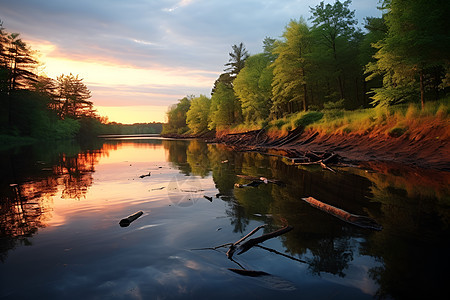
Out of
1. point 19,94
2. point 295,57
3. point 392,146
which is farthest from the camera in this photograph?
point 19,94

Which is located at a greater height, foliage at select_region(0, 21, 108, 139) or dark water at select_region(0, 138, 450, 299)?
foliage at select_region(0, 21, 108, 139)

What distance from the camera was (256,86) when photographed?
4678 cm

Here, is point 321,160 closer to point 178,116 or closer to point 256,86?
point 256,86

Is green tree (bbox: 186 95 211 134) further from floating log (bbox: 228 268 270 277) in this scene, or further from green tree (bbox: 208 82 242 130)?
floating log (bbox: 228 268 270 277)

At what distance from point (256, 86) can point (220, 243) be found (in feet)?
145

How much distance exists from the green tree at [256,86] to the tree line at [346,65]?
17cm

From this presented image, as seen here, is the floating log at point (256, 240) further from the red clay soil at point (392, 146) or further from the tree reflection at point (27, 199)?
the red clay soil at point (392, 146)

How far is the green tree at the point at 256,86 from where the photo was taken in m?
43.5

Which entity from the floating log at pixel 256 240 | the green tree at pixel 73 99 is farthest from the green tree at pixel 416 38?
the green tree at pixel 73 99

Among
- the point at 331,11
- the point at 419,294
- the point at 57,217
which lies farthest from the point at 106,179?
the point at 331,11

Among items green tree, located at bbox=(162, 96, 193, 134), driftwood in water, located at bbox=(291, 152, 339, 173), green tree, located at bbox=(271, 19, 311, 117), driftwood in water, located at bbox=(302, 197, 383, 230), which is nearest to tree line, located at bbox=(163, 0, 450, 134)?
green tree, located at bbox=(271, 19, 311, 117)

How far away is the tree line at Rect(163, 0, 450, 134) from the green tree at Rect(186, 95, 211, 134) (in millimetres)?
11636

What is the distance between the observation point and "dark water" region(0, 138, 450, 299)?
3590 mm

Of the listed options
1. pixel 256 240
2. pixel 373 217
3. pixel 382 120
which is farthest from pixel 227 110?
pixel 256 240
